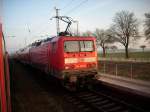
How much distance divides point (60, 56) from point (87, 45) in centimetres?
168

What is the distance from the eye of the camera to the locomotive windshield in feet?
38.2

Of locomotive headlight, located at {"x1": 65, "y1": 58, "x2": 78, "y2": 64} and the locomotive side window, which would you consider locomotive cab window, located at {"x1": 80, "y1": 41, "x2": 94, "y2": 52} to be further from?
locomotive headlight, located at {"x1": 65, "y1": 58, "x2": 78, "y2": 64}

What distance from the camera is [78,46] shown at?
1188 centimetres

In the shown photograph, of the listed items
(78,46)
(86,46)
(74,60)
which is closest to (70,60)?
(74,60)

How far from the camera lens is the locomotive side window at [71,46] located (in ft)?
38.0

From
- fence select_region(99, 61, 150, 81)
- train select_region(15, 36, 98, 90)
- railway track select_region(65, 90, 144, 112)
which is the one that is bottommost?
railway track select_region(65, 90, 144, 112)

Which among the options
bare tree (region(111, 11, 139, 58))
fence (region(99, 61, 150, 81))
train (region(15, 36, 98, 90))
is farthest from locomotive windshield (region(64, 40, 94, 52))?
bare tree (region(111, 11, 139, 58))

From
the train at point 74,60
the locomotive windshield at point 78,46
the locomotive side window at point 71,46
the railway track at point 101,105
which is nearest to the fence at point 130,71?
the train at point 74,60

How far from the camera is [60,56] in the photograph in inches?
451

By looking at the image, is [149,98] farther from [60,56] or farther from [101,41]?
[101,41]

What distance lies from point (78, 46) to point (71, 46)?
38 cm

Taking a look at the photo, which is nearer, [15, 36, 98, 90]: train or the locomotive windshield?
[15, 36, 98, 90]: train

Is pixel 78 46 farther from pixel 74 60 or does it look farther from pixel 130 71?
pixel 130 71

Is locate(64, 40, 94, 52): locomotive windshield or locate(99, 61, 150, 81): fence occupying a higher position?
locate(64, 40, 94, 52): locomotive windshield
